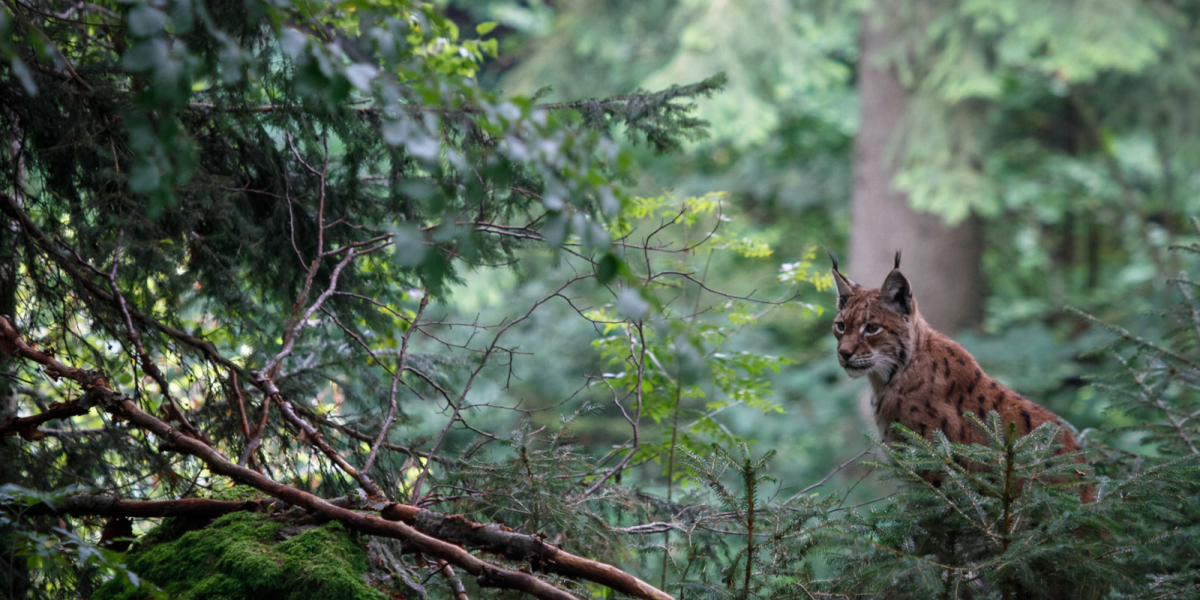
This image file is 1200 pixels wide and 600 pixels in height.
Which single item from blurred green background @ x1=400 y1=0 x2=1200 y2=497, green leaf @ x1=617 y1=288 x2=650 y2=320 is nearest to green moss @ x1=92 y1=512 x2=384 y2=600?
green leaf @ x1=617 y1=288 x2=650 y2=320

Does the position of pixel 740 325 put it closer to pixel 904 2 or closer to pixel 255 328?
pixel 255 328

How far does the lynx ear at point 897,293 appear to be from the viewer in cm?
402

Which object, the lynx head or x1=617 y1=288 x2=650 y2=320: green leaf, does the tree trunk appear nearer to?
the lynx head

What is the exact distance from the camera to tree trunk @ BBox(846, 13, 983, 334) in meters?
11.3

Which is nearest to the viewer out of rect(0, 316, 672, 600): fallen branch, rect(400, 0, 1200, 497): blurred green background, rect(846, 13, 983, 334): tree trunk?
rect(0, 316, 672, 600): fallen branch

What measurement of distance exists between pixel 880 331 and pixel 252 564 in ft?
9.96

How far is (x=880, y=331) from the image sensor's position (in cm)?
409

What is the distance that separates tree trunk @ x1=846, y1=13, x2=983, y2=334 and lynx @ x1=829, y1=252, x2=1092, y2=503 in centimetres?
728

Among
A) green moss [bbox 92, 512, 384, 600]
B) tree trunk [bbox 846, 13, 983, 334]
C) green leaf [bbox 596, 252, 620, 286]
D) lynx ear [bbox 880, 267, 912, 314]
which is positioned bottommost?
green moss [bbox 92, 512, 384, 600]

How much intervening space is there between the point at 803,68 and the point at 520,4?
7220 mm

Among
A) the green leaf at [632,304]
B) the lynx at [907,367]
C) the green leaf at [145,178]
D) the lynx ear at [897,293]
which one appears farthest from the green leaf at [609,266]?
the lynx ear at [897,293]

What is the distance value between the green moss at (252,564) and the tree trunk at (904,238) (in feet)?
32.3

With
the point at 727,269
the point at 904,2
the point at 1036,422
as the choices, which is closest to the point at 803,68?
the point at 904,2

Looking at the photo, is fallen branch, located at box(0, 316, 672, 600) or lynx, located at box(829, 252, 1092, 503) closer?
fallen branch, located at box(0, 316, 672, 600)
